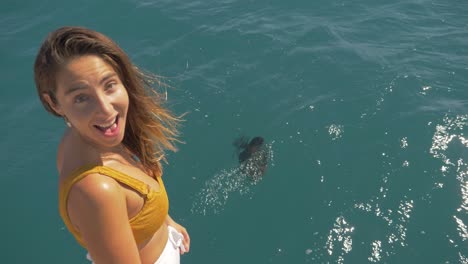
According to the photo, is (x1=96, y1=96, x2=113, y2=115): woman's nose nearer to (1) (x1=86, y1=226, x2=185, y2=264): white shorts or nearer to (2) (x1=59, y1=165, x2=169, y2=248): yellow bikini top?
(2) (x1=59, y1=165, x2=169, y2=248): yellow bikini top

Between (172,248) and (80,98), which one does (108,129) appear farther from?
(172,248)

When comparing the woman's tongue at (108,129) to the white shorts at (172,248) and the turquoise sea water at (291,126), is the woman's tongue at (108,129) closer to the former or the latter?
the white shorts at (172,248)

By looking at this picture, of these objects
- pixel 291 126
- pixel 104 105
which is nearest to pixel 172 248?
pixel 104 105

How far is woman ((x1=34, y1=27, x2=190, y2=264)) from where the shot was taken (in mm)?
2211

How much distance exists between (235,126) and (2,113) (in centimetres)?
458

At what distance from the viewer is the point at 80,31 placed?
2.40 m

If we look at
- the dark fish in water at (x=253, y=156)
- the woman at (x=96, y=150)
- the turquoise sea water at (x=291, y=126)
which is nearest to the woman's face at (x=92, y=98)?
the woman at (x=96, y=150)

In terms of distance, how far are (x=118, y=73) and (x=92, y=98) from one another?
0.94ft

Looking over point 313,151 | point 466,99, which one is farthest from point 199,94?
point 466,99

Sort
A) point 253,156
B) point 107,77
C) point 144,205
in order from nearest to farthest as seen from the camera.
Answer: point 107,77 → point 144,205 → point 253,156

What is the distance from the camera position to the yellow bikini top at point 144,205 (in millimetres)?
2270

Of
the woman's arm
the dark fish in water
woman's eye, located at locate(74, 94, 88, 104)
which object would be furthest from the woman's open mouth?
the dark fish in water

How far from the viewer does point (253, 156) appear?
23.5 feet

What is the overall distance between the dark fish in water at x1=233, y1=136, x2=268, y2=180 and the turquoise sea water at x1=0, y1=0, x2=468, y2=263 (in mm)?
139
